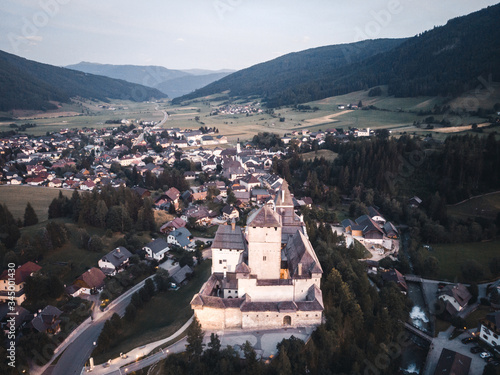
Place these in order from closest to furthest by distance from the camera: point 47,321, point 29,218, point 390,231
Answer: point 47,321 → point 29,218 → point 390,231

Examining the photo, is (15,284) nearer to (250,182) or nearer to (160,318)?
(160,318)

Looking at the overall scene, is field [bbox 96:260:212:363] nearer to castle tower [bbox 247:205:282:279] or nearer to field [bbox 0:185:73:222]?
castle tower [bbox 247:205:282:279]

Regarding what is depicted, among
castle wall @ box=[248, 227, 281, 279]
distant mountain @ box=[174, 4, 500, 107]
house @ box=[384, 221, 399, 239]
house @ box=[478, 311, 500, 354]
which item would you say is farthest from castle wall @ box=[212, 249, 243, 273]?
distant mountain @ box=[174, 4, 500, 107]

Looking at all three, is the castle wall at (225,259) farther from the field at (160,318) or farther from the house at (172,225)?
the house at (172,225)

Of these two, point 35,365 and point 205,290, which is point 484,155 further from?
point 35,365

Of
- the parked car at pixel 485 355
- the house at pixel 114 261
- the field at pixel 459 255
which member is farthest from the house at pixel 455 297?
→ the house at pixel 114 261

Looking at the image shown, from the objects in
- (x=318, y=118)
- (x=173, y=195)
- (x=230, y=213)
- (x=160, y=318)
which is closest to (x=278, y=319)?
(x=160, y=318)
